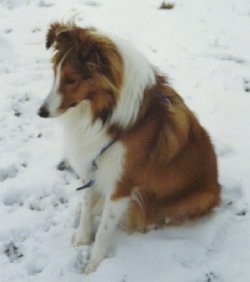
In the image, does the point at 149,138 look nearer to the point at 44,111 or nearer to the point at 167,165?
the point at 167,165

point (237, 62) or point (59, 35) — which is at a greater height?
point (59, 35)

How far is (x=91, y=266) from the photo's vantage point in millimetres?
3451

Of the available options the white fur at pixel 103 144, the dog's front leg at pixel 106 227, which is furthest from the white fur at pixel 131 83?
the dog's front leg at pixel 106 227

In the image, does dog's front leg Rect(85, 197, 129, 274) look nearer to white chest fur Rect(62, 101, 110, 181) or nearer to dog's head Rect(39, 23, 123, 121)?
white chest fur Rect(62, 101, 110, 181)

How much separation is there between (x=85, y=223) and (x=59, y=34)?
1.41 metres

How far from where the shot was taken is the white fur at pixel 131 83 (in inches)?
113

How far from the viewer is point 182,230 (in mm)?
3686

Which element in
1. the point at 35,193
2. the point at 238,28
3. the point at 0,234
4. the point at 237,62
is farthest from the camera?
the point at 238,28

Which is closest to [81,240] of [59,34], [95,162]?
[95,162]

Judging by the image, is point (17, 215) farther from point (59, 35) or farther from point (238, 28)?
point (238, 28)

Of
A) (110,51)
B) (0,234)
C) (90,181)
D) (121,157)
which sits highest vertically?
(110,51)

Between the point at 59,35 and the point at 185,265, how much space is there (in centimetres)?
166

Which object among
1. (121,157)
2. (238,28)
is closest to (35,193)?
(121,157)

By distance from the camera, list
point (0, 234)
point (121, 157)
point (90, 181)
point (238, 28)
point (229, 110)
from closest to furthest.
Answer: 1. point (121, 157)
2. point (90, 181)
3. point (0, 234)
4. point (229, 110)
5. point (238, 28)
